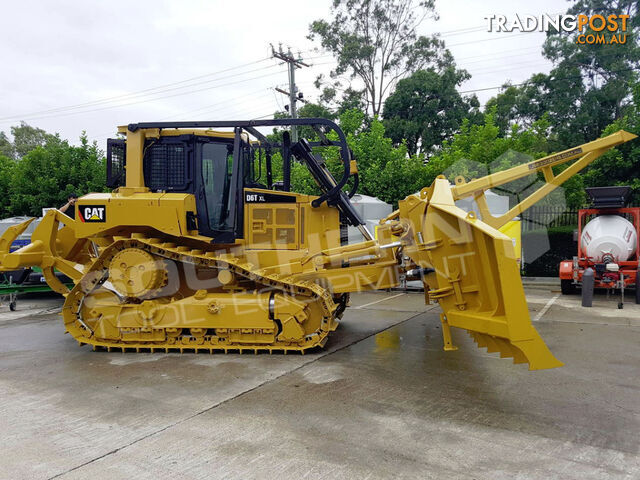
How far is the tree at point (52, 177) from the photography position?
18.5 metres

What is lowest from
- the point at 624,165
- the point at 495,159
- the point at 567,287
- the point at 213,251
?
the point at 567,287

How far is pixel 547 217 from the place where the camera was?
15211 millimetres

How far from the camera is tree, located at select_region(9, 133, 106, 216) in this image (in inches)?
728

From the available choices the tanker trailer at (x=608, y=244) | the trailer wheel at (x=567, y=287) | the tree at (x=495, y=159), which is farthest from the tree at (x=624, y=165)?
the trailer wheel at (x=567, y=287)

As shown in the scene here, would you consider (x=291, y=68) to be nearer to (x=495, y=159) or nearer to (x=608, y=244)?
(x=495, y=159)

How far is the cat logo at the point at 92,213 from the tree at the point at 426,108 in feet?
80.4

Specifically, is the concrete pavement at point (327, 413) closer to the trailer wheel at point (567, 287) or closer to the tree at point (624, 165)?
the trailer wheel at point (567, 287)

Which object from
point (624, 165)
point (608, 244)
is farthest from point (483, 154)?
point (608, 244)

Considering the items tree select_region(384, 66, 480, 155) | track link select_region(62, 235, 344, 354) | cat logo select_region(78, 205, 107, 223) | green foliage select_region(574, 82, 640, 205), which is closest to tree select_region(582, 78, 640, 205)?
green foliage select_region(574, 82, 640, 205)

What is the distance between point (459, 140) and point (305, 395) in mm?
15994

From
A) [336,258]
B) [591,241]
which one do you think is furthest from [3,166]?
[591,241]

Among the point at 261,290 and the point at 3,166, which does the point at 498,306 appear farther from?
the point at 3,166

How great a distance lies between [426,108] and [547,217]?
15.2m

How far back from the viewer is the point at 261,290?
634 cm
